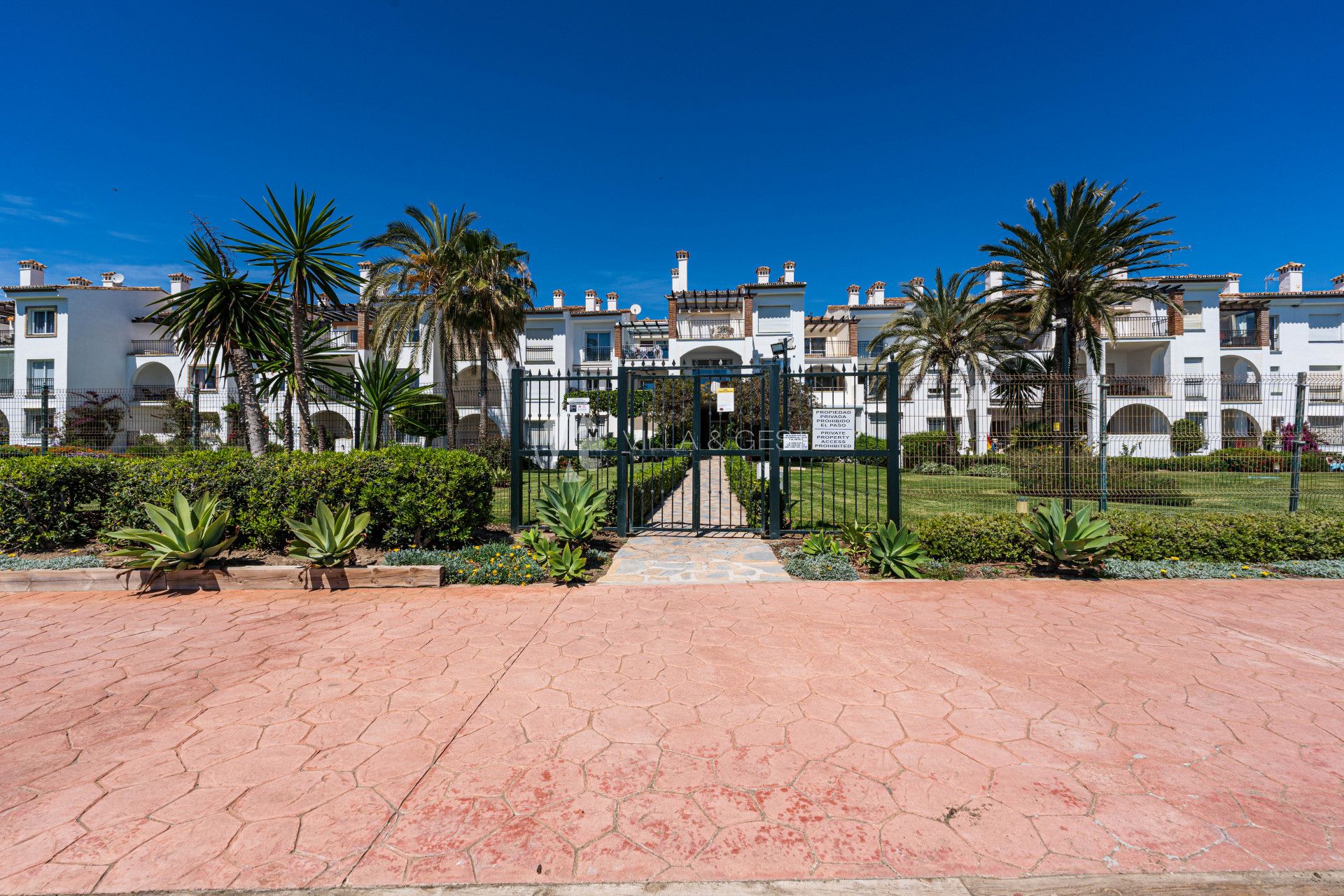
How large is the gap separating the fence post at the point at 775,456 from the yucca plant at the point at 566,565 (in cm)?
304

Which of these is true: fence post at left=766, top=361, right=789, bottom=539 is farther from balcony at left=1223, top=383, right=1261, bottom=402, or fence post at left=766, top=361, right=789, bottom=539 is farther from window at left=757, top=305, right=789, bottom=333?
window at left=757, top=305, right=789, bottom=333

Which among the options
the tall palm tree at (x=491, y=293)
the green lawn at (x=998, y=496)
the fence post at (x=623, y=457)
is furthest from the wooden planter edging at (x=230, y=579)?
the tall palm tree at (x=491, y=293)

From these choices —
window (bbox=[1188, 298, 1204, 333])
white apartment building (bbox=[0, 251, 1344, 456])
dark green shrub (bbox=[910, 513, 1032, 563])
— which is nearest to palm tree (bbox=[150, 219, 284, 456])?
dark green shrub (bbox=[910, 513, 1032, 563])

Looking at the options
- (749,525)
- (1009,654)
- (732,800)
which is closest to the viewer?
(732,800)

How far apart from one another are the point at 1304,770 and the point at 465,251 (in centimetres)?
2520

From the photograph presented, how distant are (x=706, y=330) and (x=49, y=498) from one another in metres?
33.5

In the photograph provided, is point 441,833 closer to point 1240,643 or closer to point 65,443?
point 1240,643

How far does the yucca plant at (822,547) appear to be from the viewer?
702 cm

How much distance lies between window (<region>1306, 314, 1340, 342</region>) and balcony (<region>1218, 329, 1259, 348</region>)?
8.47 feet

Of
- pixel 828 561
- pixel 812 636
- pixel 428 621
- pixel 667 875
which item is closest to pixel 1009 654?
pixel 812 636

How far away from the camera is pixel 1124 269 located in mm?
18219

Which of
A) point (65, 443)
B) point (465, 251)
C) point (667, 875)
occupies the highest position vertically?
point (465, 251)

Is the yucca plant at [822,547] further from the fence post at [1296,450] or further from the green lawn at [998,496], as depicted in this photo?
the fence post at [1296,450]

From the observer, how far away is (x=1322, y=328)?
34.9m
